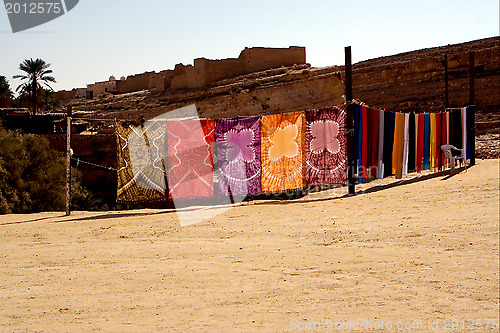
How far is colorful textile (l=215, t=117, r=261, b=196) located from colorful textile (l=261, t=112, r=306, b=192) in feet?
0.55

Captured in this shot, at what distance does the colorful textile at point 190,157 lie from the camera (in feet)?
32.9

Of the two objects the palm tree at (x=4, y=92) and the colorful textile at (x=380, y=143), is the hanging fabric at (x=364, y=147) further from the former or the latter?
the palm tree at (x=4, y=92)

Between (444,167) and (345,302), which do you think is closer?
(345,302)

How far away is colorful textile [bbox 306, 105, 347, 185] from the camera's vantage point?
34.7 feet

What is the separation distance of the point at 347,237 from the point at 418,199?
2.76 m

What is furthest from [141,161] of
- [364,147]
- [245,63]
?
[245,63]

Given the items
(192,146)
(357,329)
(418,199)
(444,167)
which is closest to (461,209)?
(418,199)

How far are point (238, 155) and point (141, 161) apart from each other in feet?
6.33

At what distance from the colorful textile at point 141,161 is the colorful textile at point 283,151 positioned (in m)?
2.07

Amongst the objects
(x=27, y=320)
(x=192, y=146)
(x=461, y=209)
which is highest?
(x=192, y=146)

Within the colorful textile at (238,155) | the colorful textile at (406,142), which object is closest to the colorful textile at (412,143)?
the colorful textile at (406,142)

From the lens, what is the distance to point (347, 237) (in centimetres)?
634

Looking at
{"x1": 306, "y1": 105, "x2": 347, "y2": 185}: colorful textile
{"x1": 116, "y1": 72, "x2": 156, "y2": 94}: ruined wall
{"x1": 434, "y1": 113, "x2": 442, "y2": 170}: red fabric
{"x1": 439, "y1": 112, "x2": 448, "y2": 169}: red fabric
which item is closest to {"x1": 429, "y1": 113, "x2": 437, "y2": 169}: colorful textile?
{"x1": 434, "y1": 113, "x2": 442, "y2": 170}: red fabric

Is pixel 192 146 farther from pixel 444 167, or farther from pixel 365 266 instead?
pixel 444 167
